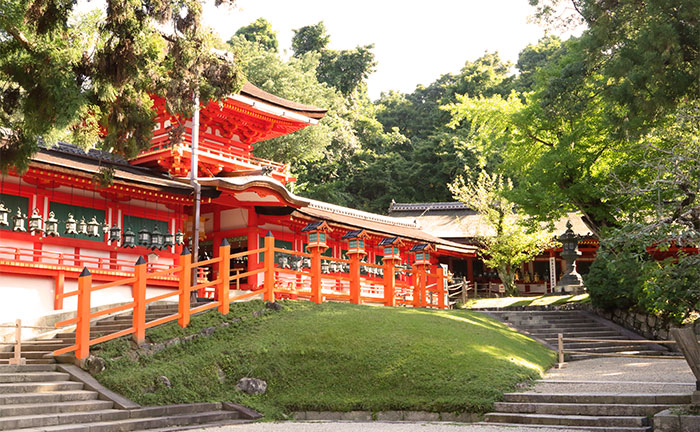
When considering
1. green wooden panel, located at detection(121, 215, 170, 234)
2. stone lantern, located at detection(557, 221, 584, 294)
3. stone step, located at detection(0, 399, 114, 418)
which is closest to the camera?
stone step, located at detection(0, 399, 114, 418)

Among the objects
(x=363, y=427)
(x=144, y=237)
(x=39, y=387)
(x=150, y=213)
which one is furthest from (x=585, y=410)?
(x=150, y=213)

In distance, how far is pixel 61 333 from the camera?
13844 mm

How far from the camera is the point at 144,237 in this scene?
16156 millimetres

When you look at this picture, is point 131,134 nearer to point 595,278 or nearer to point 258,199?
point 258,199

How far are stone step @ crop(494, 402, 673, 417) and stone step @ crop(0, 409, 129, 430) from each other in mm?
5928

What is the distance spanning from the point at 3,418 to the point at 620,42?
14206mm

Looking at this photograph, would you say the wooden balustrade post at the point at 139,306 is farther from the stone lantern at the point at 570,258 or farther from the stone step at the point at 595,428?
the stone lantern at the point at 570,258

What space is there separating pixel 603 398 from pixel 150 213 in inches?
512

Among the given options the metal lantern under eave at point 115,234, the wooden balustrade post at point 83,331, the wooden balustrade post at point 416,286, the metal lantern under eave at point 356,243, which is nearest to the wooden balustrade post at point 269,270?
the metal lantern under eave at point 356,243

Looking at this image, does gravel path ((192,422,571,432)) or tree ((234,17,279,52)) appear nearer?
gravel path ((192,422,571,432))

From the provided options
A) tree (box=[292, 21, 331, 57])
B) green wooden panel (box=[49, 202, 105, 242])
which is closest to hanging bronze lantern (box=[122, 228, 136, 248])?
green wooden panel (box=[49, 202, 105, 242])

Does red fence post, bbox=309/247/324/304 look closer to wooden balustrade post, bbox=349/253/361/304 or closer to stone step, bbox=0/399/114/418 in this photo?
wooden balustrade post, bbox=349/253/361/304

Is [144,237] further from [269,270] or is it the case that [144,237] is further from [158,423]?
[158,423]

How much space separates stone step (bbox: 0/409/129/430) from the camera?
8867 millimetres
